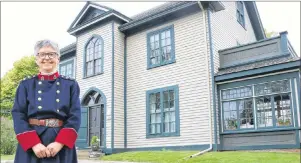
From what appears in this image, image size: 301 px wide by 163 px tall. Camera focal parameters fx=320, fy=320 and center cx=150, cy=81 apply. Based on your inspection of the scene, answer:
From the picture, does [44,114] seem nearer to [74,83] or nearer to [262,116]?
[74,83]

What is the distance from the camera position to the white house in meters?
10.5

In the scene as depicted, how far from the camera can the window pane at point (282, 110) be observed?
33.3ft

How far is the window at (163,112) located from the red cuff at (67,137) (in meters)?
9.46

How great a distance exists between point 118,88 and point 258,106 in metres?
5.95

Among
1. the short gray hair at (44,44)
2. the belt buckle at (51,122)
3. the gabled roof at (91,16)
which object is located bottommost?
the belt buckle at (51,122)

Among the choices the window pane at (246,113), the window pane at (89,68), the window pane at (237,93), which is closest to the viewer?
the window pane at (246,113)

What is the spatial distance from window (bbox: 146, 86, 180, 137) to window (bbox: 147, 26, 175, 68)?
1201 millimetres

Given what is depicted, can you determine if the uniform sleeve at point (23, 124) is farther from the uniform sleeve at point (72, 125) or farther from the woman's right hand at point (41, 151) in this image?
Result: the uniform sleeve at point (72, 125)

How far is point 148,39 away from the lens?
13797mm

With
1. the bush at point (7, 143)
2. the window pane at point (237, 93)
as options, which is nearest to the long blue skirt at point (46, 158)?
the window pane at point (237, 93)

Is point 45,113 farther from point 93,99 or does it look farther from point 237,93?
point 93,99

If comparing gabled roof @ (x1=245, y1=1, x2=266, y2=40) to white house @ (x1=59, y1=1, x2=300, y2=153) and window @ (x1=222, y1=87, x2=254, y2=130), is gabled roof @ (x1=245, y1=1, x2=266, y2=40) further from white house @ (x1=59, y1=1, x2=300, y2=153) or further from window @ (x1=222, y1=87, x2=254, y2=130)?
window @ (x1=222, y1=87, x2=254, y2=130)

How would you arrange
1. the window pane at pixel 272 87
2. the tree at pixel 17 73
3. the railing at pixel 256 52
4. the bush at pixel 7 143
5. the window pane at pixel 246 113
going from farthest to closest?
the tree at pixel 17 73, the bush at pixel 7 143, the window pane at pixel 246 113, the railing at pixel 256 52, the window pane at pixel 272 87

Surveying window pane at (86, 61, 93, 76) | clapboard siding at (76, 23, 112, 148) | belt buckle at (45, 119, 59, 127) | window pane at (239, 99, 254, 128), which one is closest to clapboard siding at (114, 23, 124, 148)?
clapboard siding at (76, 23, 112, 148)
